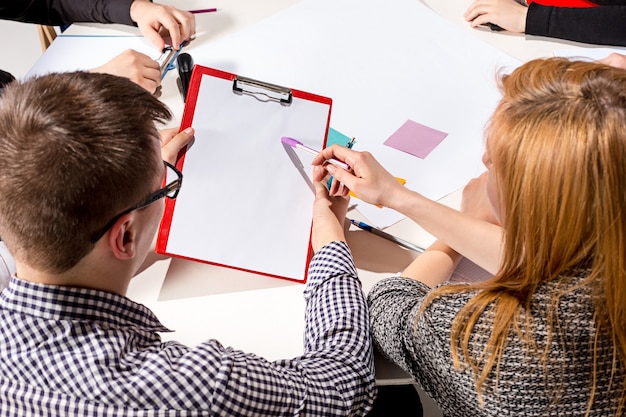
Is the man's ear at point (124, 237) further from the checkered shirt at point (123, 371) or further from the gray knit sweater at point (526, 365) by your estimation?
the gray knit sweater at point (526, 365)

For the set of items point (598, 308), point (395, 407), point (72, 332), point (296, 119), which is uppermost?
point (296, 119)

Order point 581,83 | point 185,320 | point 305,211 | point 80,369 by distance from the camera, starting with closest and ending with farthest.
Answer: point 80,369 → point 581,83 → point 185,320 → point 305,211

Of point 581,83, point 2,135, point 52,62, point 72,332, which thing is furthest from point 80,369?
point 52,62

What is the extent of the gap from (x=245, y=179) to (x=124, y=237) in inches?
12.9

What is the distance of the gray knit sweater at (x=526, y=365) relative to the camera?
2.57 ft

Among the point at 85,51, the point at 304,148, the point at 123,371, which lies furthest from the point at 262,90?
the point at 123,371

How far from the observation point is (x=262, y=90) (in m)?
1.16

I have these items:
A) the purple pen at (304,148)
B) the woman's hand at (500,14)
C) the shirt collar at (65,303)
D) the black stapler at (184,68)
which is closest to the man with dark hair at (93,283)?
the shirt collar at (65,303)

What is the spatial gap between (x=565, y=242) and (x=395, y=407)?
51cm

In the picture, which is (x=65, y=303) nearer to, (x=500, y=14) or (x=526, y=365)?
(x=526, y=365)

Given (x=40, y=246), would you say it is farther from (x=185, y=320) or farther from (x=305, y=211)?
(x=305, y=211)

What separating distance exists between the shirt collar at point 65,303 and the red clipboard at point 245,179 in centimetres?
25

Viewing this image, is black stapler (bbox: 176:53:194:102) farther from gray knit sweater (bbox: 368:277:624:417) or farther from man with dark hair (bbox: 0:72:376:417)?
gray knit sweater (bbox: 368:277:624:417)

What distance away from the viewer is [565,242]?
791 millimetres
